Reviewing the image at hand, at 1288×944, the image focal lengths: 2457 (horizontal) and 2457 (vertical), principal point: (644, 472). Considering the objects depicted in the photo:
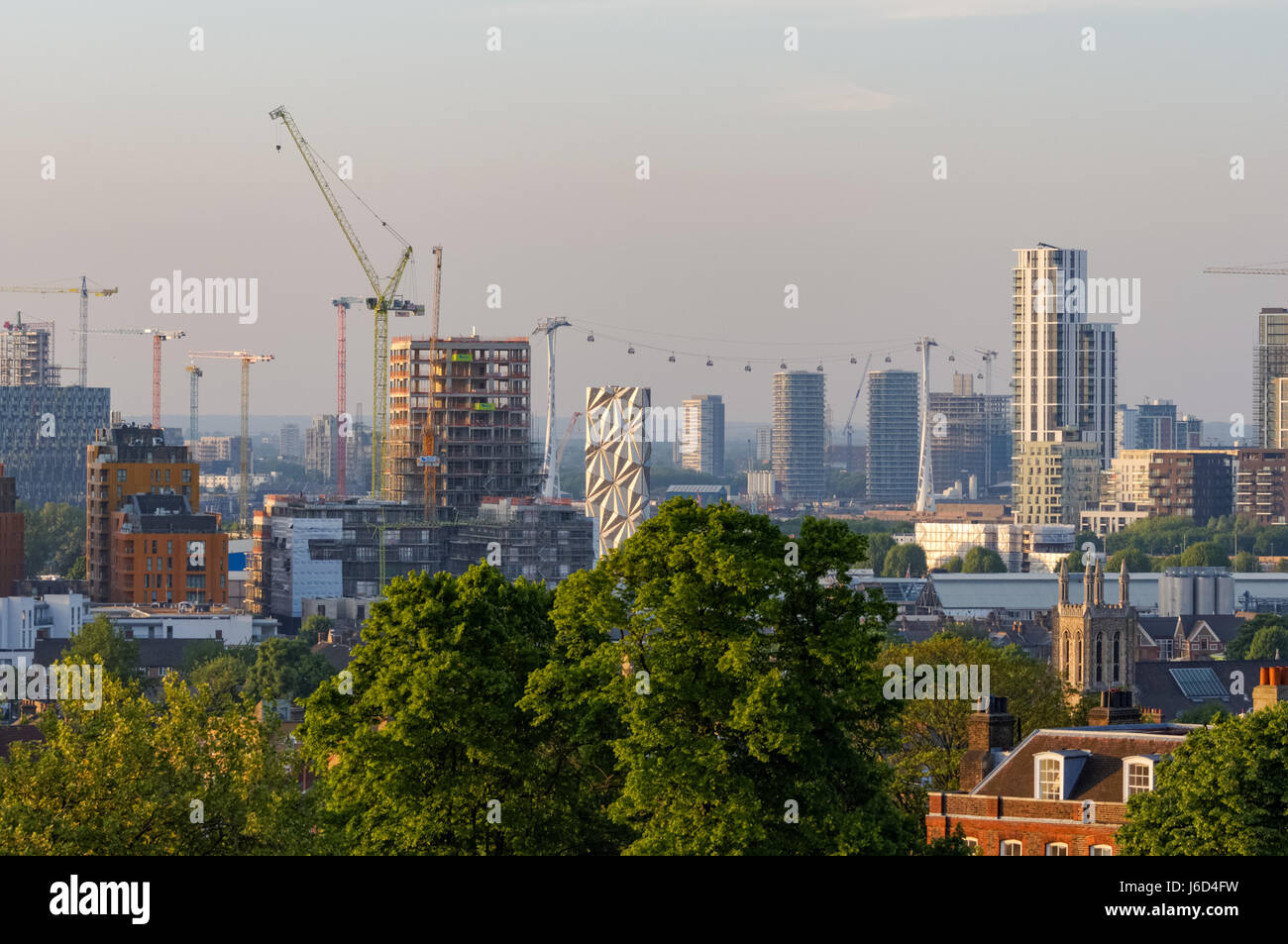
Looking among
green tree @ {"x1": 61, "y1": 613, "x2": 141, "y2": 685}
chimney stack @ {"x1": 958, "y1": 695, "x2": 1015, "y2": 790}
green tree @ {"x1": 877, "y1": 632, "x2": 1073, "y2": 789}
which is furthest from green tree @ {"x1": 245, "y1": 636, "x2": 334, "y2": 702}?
chimney stack @ {"x1": 958, "y1": 695, "x2": 1015, "y2": 790}

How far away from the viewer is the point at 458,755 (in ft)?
178

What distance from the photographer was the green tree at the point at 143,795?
5016 centimetres

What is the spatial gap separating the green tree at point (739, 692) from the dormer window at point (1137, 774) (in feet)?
45.7

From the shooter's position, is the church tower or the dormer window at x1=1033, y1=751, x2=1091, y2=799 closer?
the dormer window at x1=1033, y1=751, x2=1091, y2=799

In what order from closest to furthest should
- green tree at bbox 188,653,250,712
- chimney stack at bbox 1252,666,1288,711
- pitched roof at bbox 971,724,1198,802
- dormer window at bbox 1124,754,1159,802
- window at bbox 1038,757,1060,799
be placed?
dormer window at bbox 1124,754,1159,802 < pitched roof at bbox 971,724,1198,802 < window at bbox 1038,757,1060,799 < chimney stack at bbox 1252,666,1288,711 < green tree at bbox 188,653,250,712

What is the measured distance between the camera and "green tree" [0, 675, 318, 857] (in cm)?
5016

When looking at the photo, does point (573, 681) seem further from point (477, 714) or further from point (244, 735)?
point (244, 735)

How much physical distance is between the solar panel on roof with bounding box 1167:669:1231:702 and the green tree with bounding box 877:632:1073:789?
179 feet

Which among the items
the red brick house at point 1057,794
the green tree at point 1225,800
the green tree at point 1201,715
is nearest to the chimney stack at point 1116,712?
the red brick house at point 1057,794

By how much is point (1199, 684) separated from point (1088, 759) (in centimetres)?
10538

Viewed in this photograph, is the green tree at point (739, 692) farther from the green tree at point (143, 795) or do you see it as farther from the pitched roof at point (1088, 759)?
the pitched roof at point (1088, 759)

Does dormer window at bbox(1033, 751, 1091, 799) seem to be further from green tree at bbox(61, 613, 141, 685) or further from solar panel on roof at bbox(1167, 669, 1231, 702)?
green tree at bbox(61, 613, 141, 685)

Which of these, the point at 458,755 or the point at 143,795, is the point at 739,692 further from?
the point at 143,795
